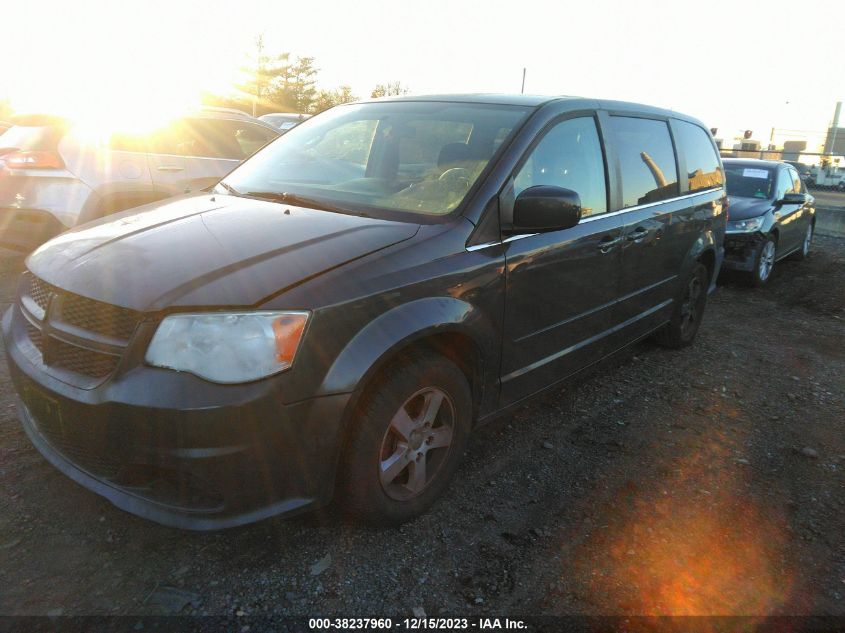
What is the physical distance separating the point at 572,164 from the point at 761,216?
5.71 meters

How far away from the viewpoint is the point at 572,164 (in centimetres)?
323

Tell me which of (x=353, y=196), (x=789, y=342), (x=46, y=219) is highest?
(x=353, y=196)

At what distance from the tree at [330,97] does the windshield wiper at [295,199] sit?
124ft

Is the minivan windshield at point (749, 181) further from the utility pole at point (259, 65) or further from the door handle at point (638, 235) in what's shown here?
the utility pole at point (259, 65)

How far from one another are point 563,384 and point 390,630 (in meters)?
1.80

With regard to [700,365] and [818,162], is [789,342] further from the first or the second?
[818,162]

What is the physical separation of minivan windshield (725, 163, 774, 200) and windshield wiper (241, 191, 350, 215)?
24.1ft

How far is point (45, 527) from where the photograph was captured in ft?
7.94

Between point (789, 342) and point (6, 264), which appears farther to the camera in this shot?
point (6, 264)

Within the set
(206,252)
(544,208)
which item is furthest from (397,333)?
(544,208)

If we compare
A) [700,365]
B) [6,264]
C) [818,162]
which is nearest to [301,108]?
[818,162]

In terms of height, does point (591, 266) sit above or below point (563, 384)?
above

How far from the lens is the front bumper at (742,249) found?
7598 mm

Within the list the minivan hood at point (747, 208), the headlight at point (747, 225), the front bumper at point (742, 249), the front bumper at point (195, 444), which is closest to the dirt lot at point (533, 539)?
the front bumper at point (195, 444)
